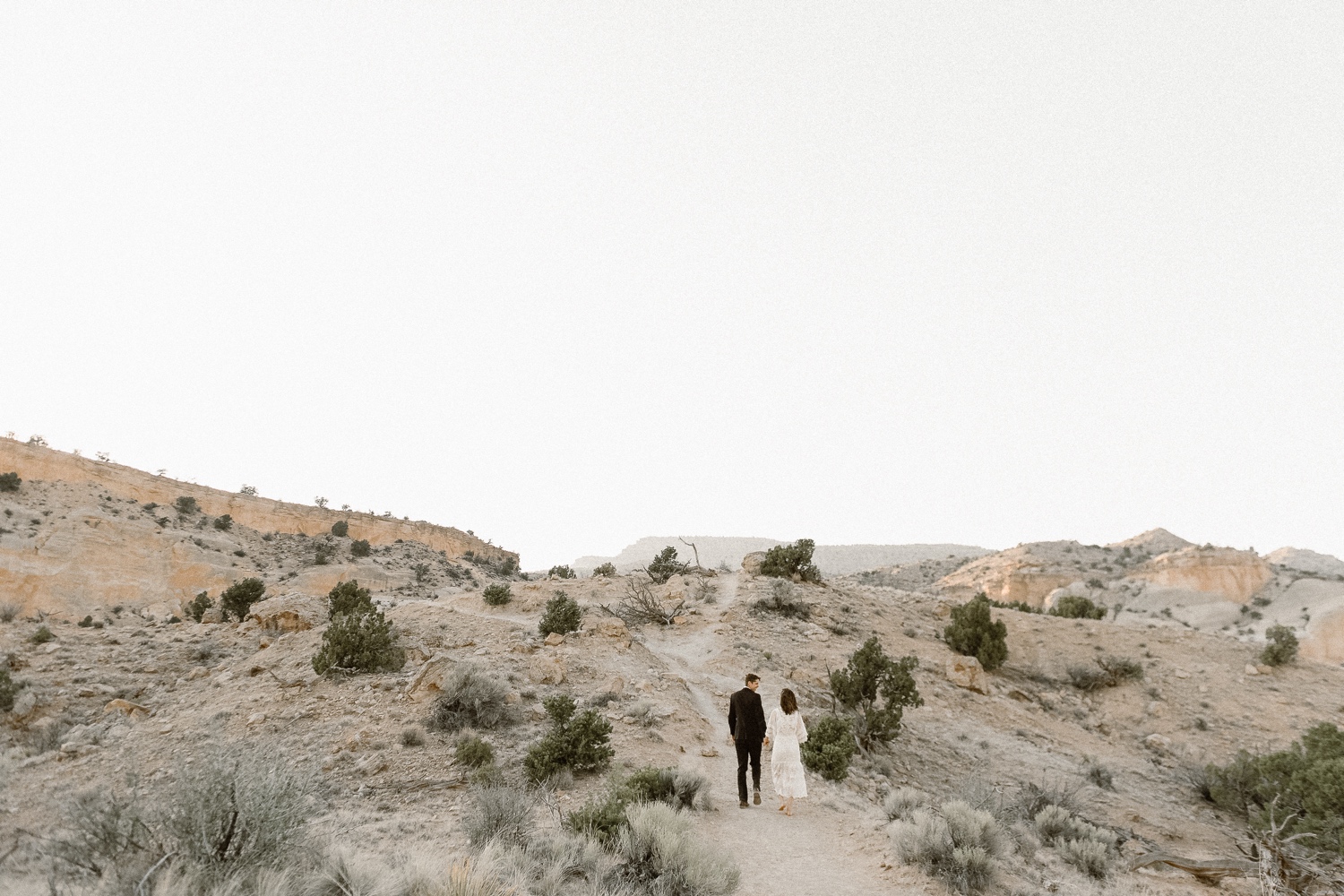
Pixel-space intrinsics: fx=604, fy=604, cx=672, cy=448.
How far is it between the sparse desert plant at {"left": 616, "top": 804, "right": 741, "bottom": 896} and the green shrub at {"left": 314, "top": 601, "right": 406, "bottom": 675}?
9759 mm

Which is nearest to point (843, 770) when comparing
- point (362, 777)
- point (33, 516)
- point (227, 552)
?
point (362, 777)

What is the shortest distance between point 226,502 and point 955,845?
51.2 meters

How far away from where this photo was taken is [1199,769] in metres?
15.0

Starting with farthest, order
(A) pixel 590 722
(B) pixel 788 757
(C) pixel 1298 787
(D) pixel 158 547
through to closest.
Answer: (D) pixel 158 547 → (C) pixel 1298 787 → (A) pixel 590 722 → (B) pixel 788 757

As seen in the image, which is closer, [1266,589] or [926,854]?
[926,854]

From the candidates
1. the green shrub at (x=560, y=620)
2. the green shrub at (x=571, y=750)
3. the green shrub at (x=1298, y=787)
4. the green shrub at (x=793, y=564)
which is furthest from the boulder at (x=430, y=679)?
the green shrub at (x=793, y=564)

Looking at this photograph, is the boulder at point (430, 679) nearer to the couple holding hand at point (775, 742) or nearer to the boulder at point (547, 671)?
the boulder at point (547, 671)

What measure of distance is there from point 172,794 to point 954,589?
5137cm

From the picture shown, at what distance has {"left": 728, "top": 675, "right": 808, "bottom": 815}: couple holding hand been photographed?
7.85 meters

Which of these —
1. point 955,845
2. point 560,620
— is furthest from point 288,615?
point 955,845

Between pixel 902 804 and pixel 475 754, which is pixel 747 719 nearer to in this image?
pixel 902 804

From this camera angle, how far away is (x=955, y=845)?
21.1 ft

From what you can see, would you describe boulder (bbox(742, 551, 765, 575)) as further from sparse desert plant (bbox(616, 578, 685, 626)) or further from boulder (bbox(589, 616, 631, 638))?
boulder (bbox(589, 616, 631, 638))

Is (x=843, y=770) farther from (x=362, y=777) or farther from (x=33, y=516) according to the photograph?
(x=33, y=516)
